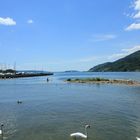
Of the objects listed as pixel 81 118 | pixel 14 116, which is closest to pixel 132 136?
pixel 81 118

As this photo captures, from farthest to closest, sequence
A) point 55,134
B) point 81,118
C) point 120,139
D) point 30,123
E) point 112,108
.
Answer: point 112,108 → point 81,118 → point 30,123 → point 55,134 → point 120,139

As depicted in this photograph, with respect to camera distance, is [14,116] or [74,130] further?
[14,116]

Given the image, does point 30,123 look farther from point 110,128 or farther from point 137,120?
point 137,120

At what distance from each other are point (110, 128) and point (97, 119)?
193 inches

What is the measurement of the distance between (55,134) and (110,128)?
5.79 m

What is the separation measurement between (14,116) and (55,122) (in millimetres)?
6902

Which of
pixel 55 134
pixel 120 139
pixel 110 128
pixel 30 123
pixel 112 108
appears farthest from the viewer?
pixel 112 108

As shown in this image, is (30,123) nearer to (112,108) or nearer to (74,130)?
(74,130)

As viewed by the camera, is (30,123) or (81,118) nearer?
(30,123)

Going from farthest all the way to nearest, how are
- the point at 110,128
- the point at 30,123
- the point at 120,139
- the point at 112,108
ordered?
the point at 112,108, the point at 30,123, the point at 110,128, the point at 120,139

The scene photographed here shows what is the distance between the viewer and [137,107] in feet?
148

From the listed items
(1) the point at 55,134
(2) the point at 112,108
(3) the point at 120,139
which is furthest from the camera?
(2) the point at 112,108

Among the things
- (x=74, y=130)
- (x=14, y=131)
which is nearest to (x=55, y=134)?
(x=74, y=130)

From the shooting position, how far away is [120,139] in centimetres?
2677
